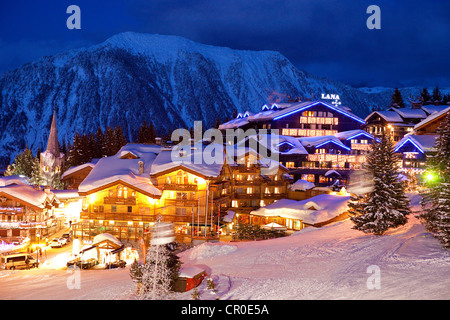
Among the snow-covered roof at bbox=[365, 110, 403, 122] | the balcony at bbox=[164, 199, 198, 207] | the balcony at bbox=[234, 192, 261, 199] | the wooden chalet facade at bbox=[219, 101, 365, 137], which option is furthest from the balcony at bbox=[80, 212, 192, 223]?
the snow-covered roof at bbox=[365, 110, 403, 122]

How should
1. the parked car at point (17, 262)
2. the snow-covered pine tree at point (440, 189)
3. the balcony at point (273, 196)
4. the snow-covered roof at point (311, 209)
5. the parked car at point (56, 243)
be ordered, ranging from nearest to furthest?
the snow-covered pine tree at point (440, 189) < the parked car at point (17, 262) < the parked car at point (56, 243) < the snow-covered roof at point (311, 209) < the balcony at point (273, 196)

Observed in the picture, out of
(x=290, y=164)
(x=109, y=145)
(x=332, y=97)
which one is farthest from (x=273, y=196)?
(x=109, y=145)

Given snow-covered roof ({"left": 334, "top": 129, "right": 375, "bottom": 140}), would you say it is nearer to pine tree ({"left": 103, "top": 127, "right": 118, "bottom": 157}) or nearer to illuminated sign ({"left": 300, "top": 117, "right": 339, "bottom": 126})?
illuminated sign ({"left": 300, "top": 117, "right": 339, "bottom": 126})

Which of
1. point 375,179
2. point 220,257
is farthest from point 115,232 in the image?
point 375,179

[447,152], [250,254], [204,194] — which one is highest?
[447,152]

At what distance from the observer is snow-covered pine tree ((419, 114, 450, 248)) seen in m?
22.7

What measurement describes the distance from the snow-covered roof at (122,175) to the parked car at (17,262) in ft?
36.6

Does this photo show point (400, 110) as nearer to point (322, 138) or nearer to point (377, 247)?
point (322, 138)

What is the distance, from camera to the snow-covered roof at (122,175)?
45.7m

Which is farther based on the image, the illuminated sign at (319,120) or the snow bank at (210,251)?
the illuminated sign at (319,120)

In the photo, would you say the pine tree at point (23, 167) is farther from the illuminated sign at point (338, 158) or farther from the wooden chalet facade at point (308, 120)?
the illuminated sign at point (338, 158)

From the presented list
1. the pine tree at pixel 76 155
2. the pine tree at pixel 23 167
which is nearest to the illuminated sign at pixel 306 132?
the pine tree at pixel 76 155

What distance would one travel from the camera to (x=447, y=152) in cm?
2384

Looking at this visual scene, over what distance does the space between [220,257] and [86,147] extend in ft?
209
